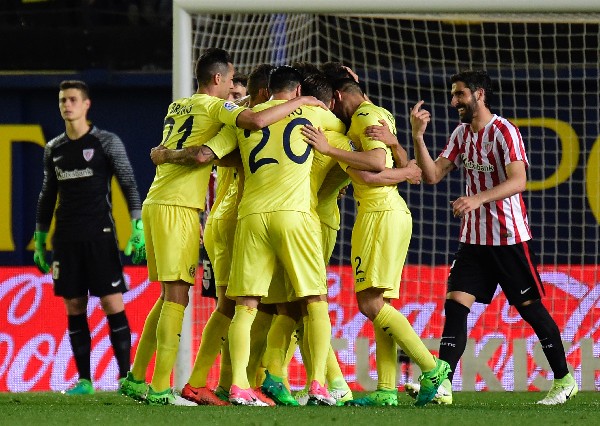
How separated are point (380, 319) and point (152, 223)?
1.27m

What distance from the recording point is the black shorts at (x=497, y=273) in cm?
702

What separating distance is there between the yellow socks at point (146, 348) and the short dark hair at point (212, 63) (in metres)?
1.22

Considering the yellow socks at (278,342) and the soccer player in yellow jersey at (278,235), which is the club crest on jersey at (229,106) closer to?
the soccer player in yellow jersey at (278,235)

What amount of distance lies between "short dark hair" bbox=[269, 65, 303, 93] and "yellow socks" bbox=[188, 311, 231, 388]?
1.25 meters

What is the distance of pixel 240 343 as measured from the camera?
635 centimetres

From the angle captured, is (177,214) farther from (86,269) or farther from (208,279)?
(86,269)

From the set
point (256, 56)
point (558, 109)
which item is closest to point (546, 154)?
point (558, 109)

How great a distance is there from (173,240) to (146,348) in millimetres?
623

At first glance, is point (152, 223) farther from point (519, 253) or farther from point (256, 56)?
point (256, 56)

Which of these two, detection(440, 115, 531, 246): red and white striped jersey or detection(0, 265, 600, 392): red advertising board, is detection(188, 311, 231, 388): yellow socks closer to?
detection(440, 115, 531, 246): red and white striped jersey

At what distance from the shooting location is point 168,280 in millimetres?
6543

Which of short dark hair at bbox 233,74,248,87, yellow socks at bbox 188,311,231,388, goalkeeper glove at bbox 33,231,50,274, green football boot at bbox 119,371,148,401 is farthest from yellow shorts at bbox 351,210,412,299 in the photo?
goalkeeper glove at bbox 33,231,50,274

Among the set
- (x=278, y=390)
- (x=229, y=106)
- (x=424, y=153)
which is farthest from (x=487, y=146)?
(x=278, y=390)

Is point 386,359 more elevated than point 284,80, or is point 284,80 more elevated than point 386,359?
point 284,80
